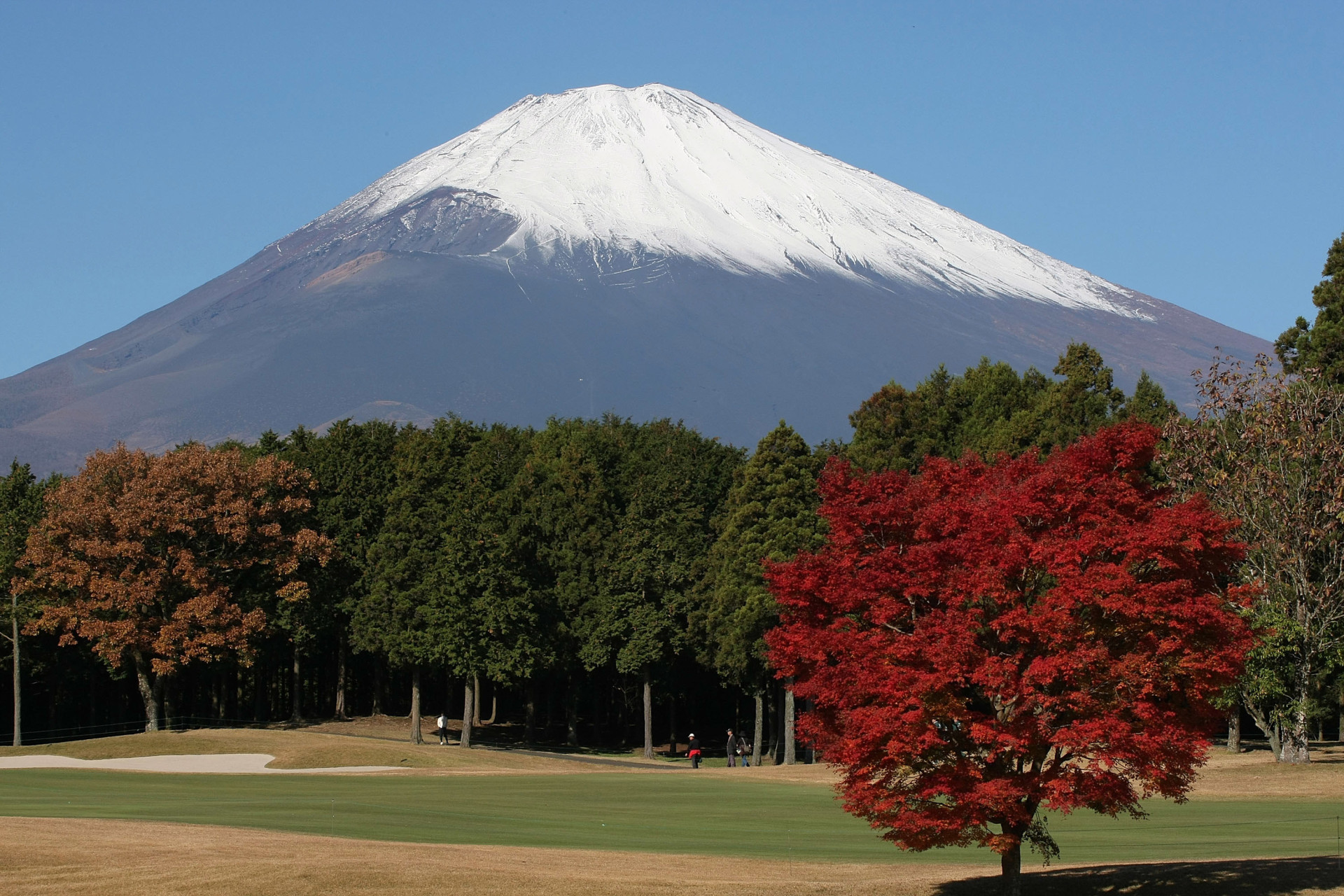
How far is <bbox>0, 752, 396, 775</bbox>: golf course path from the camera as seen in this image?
48938 mm

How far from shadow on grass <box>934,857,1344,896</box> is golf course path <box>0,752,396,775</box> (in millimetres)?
31981

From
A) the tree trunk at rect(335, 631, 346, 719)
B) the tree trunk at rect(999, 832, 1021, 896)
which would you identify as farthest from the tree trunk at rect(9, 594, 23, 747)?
the tree trunk at rect(999, 832, 1021, 896)

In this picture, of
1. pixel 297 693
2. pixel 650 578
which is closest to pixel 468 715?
pixel 650 578

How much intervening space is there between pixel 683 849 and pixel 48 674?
5427 centimetres

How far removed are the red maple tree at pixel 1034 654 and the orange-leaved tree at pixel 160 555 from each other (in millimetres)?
45415

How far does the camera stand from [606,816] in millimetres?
34750

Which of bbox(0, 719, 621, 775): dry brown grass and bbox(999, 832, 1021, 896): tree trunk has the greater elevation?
bbox(999, 832, 1021, 896): tree trunk

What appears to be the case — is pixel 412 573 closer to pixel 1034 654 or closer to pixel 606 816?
pixel 606 816

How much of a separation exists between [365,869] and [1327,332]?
163 ft

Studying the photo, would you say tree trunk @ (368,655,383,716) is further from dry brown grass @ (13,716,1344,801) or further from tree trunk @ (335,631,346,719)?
dry brown grass @ (13,716,1344,801)

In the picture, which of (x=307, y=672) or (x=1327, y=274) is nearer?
(x=1327, y=274)

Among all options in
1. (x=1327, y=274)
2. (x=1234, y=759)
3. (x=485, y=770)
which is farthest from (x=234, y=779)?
(x=1327, y=274)

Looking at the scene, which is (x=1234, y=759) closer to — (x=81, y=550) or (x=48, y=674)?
(x=81, y=550)

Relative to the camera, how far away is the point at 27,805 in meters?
33.5
